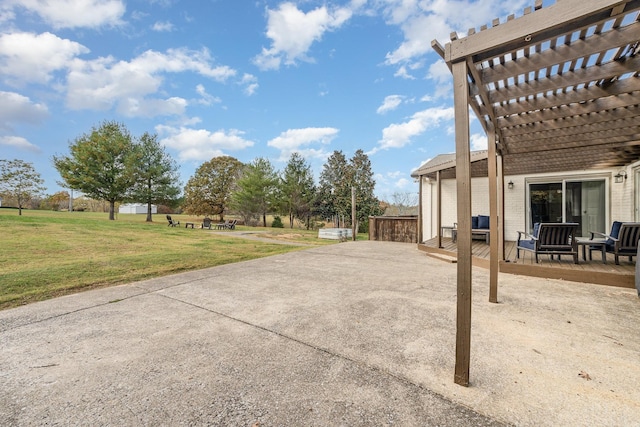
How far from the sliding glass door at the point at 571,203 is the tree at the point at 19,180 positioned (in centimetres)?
2948

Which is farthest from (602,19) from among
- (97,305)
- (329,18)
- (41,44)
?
(41,44)

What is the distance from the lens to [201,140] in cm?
2830

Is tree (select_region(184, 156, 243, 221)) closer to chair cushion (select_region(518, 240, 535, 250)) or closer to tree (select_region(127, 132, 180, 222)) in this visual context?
tree (select_region(127, 132, 180, 222))

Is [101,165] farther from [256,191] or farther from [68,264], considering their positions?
[68,264]

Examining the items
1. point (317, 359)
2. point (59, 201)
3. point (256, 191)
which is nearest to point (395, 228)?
point (317, 359)

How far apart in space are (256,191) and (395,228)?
57.0 feet

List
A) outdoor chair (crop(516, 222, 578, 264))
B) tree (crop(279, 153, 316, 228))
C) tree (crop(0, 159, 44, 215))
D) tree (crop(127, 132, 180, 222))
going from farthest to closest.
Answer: tree (crop(279, 153, 316, 228)) < tree (crop(127, 132, 180, 222)) < tree (crop(0, 159, 44, 215)) < outdoor chair (crop(516, 222, 578, 264))

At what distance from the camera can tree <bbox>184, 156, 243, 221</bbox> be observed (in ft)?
91.6

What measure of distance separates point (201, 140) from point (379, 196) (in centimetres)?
2036

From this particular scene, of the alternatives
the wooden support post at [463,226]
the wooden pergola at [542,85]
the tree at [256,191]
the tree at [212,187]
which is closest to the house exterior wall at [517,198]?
the wooden pergola at [542,85]

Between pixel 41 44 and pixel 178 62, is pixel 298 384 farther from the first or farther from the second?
pixel 41 44

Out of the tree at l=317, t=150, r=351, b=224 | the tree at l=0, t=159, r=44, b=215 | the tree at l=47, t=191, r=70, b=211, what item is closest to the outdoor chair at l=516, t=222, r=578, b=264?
the tree at l=317, t=150, r=351, b=224

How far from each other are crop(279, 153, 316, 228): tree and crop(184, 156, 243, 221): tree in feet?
19.5

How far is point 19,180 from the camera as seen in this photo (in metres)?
18.3
